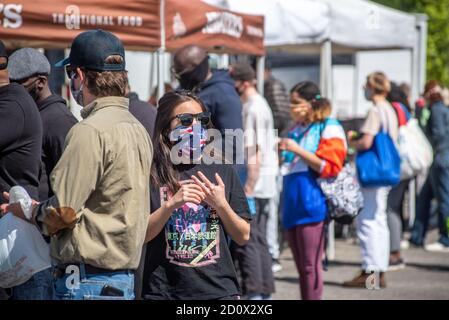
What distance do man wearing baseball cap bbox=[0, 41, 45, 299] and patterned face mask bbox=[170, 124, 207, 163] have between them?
78 centimetres

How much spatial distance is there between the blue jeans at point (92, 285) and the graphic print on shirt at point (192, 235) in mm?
447

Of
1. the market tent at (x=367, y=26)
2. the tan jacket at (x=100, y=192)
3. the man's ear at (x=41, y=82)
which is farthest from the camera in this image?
the market tent at (x=367, y=26)

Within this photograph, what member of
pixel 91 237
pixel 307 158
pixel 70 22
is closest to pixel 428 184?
pixel 307 158

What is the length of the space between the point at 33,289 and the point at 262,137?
4296 millimetres

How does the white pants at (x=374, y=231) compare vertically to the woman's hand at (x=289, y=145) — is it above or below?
below

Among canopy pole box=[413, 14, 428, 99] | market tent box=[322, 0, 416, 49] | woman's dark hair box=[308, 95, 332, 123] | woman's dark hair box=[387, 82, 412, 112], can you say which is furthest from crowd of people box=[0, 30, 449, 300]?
canopy pole box=[413, 14, 428, 99]

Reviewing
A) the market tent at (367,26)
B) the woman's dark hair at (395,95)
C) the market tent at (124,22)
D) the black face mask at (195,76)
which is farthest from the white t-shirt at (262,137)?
the market tent at (367,26)

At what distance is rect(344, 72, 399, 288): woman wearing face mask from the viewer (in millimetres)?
9328

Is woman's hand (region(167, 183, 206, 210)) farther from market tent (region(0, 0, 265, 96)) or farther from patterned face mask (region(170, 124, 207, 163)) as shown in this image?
market tent (region(0, 0, 265, 96))

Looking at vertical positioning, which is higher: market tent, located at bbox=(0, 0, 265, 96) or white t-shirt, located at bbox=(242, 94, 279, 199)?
market tent, located at bbox=(0, 0, 265, 96)

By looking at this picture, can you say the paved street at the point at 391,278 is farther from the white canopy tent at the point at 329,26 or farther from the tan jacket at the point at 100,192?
the tan jacket at the point at 100,192

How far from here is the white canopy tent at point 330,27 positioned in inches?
417

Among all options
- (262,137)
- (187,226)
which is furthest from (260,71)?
(187,226)
